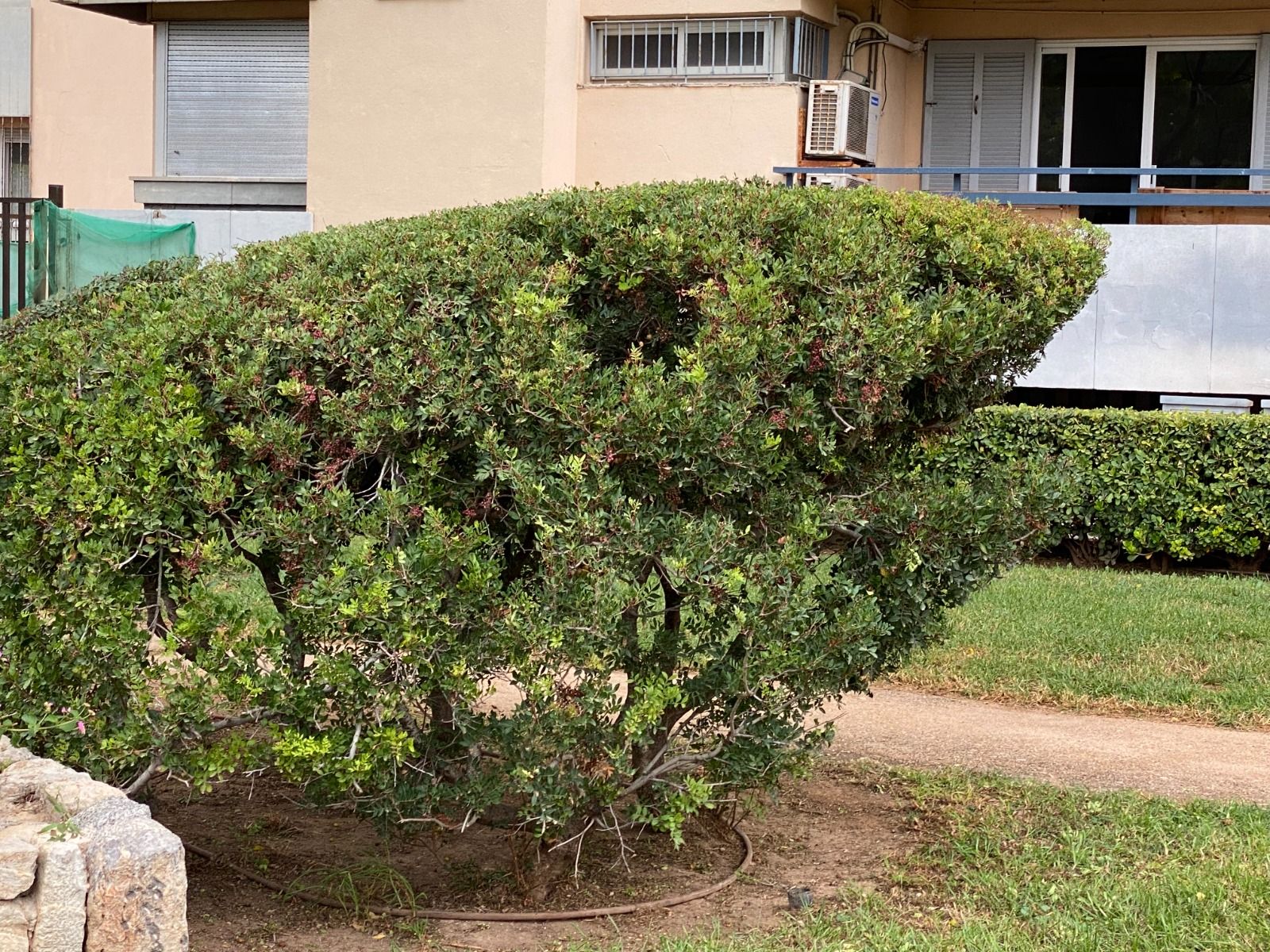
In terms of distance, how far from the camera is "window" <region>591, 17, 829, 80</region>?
14.1 meters

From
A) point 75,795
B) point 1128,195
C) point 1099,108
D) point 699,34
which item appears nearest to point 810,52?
point 699,34

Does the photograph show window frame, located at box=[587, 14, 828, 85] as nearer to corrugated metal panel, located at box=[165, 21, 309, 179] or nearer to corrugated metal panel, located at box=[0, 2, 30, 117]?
corrugated metal panel, located at box=[165, 21, 309, 179]

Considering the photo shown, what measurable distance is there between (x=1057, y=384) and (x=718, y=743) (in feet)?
28.9

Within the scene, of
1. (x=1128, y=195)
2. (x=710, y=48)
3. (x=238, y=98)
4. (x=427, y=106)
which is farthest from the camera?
(x=238, y=98)

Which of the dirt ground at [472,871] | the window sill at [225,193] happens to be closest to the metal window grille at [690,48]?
the window sill at [225,193]

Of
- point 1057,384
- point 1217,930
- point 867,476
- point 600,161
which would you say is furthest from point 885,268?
point 600,161

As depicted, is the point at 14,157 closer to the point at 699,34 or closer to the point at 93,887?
the point at 699,34

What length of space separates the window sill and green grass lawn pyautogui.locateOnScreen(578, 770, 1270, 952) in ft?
40.0

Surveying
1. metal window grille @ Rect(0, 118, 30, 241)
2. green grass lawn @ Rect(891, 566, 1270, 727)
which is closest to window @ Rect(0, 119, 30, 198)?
metal window grille @ Rect(0, 118, 30, 241)

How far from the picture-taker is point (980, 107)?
52.9ft

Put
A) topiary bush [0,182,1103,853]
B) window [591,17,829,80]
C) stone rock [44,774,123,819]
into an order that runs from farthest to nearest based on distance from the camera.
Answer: window [591,17,829,80]
topiary bush [0,182,1103,853]
stone rock [44,774,123,819]

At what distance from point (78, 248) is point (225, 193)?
241cm

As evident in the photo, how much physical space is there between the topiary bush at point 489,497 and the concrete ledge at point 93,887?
47cm

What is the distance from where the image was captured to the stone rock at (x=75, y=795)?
3730 millimetres
